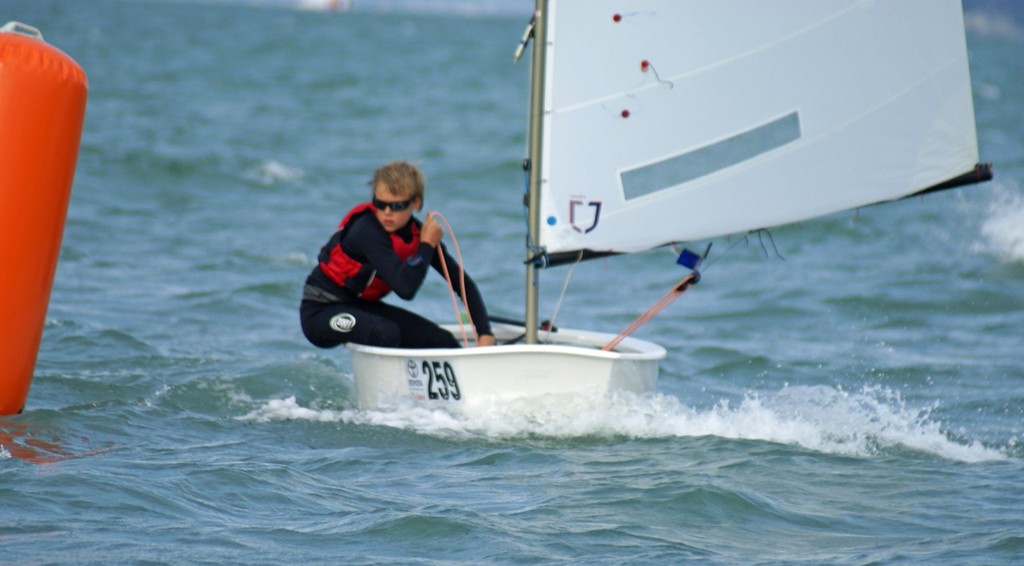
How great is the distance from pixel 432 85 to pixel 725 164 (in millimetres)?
20092

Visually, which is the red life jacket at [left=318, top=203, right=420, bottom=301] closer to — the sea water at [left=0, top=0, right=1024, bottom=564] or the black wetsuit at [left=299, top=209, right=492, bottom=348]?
the black wetsuit at [left=299, top=209, right=492, bottom=348]

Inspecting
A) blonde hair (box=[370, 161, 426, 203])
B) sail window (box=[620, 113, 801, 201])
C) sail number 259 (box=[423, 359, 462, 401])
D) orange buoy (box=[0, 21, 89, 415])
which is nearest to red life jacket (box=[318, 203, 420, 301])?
blonde hair (box=[370, 161, 426, 203])

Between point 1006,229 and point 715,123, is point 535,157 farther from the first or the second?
point 1006,229

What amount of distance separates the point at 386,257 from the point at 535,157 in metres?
0.63

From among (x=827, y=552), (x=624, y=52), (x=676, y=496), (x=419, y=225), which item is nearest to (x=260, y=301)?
(x=419, y=225)

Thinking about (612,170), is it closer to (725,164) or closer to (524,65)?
(725,164)

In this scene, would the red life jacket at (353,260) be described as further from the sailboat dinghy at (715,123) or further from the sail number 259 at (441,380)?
the sail number 259 at (441,380)

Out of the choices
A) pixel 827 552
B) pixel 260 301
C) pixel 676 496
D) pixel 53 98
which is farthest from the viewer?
pixel 260 301

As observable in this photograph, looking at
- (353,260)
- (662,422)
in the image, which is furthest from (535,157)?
(662,422)

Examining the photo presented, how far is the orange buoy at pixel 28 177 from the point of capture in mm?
4375

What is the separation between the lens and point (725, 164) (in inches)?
A: 185

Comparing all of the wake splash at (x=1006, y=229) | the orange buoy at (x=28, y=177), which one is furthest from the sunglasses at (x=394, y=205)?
the wake splash at (x=1006, y=229)

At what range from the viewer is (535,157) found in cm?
461

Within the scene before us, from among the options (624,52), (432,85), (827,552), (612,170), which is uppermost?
(432,85)
